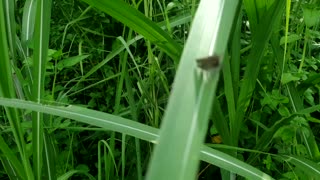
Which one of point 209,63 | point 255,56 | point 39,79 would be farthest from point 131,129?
point 209,63

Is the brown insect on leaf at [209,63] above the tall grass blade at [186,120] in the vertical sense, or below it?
above

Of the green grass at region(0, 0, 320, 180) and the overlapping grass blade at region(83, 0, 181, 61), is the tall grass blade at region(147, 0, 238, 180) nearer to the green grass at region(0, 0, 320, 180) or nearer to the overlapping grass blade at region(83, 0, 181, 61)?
the green grass at region(0, 0, 320, 180)

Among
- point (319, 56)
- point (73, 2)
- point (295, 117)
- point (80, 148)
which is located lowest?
point (80, 148)

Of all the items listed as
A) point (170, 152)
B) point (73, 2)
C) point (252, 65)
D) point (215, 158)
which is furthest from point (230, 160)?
point (73, 2)

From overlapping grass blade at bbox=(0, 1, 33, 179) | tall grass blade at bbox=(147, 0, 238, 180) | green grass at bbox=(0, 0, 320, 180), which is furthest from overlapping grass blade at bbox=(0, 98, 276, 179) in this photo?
tall grass blade at bbox=(147, 0, 238, 180)

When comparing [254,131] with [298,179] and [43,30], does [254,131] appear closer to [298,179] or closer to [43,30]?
[298,179]

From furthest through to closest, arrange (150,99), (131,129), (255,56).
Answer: (150,99), (255,56), (131,129)

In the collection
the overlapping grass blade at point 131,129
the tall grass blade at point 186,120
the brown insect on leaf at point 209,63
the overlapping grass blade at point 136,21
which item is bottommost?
the overlapping grass blade at point 131,129

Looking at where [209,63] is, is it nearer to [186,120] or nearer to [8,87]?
[186,120]

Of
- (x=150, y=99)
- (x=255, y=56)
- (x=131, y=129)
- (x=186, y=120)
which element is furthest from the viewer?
(x=150, y=99)

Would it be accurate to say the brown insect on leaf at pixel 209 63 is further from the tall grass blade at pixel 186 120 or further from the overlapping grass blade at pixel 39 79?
the overlapping grass blade at pixel 39 79

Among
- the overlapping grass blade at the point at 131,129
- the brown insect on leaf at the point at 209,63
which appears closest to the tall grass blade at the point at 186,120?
the brown insect on leaf at the point at 209,63
